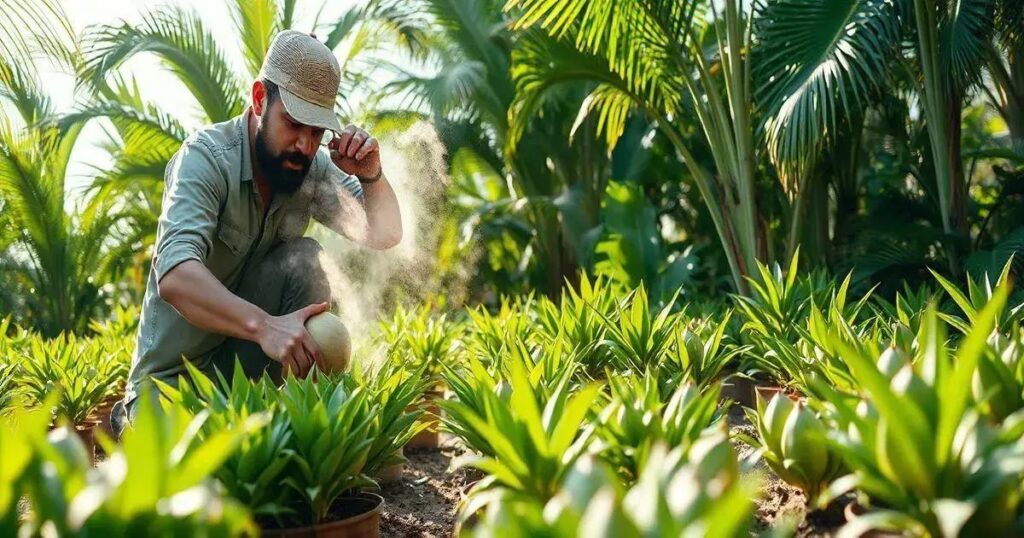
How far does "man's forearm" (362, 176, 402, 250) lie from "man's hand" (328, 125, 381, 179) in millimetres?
79

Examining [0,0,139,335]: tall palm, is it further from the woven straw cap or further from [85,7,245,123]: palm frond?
the woven straw cap

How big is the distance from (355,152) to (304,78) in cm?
38

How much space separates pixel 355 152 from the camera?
10.3 feet

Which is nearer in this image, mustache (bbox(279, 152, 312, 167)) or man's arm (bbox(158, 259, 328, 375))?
man's arm (bbox(158, 259, 328, 375))

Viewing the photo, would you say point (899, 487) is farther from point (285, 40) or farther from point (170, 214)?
point (285, 40)

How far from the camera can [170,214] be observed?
8.72ft

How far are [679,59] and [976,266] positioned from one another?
228 centimetres

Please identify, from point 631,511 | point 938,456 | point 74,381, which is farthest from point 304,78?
point 938,456

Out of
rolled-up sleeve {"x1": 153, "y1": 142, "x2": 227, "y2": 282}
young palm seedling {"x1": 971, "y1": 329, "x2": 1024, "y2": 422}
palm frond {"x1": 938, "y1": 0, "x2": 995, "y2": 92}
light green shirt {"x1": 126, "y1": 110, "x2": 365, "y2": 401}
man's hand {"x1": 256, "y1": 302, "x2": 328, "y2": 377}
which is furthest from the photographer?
palm frond {"x1": 938, "y1": 0, "x2": 995, "y2": 92}

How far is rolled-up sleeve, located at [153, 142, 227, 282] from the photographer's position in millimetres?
2541

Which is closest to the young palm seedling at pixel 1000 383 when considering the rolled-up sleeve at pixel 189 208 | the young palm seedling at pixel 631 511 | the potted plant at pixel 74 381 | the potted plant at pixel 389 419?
the young palm seedling at pixel 631 511

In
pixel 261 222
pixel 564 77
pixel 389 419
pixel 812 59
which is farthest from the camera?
pixel 564 77

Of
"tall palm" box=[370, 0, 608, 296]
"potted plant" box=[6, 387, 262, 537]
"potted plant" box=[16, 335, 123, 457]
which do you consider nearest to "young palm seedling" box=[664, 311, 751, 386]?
"potted plant" box=[6, 387, 262, 537]

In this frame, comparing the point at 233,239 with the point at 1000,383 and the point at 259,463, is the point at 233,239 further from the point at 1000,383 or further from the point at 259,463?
the point at 1000,383
